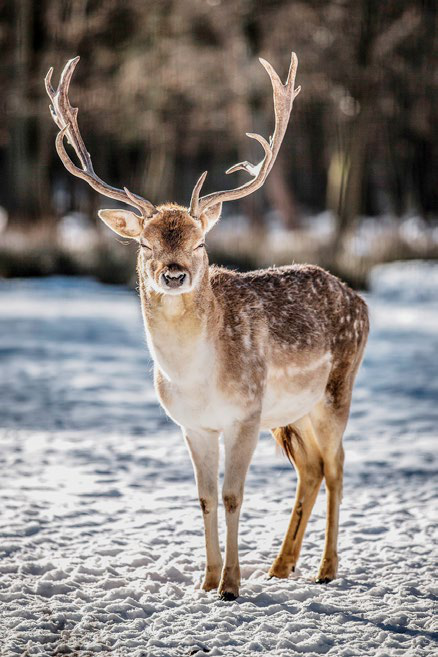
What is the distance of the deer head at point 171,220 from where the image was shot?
4.89 metres

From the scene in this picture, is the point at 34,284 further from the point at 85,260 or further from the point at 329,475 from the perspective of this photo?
the point at 329,475

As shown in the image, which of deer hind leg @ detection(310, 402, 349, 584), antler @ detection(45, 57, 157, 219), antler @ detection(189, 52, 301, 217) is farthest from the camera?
deer hind leg @ detection(310, 402, 349, 584)

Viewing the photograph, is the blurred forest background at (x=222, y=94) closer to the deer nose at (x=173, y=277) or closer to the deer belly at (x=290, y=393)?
the deer belly at (x=290, y=393)

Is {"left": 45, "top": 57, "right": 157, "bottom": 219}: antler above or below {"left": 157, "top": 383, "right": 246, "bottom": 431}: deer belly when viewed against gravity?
above

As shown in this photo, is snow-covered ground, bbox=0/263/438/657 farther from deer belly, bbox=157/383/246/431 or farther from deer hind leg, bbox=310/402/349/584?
deer belly, bbox=157/383/246/431

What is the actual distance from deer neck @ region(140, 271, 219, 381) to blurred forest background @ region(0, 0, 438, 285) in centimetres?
1182

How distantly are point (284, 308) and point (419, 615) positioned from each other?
6.22 ft

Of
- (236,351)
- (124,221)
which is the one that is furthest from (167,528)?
(124,221)

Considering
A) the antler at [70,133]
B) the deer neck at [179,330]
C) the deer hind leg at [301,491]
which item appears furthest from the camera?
the deer hind leg at [301,491]

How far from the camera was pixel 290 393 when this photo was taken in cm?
550

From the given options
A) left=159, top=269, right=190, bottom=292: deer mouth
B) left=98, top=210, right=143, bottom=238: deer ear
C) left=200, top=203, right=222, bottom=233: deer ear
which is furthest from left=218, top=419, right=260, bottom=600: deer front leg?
left=98, top=210, right=143, bottom=238: deer ear

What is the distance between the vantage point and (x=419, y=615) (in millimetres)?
4816

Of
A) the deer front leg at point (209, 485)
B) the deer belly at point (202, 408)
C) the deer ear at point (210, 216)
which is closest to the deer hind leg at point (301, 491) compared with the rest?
the deer front leg at point (209, 485)

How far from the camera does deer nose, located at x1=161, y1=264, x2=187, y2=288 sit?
4.76 meters
